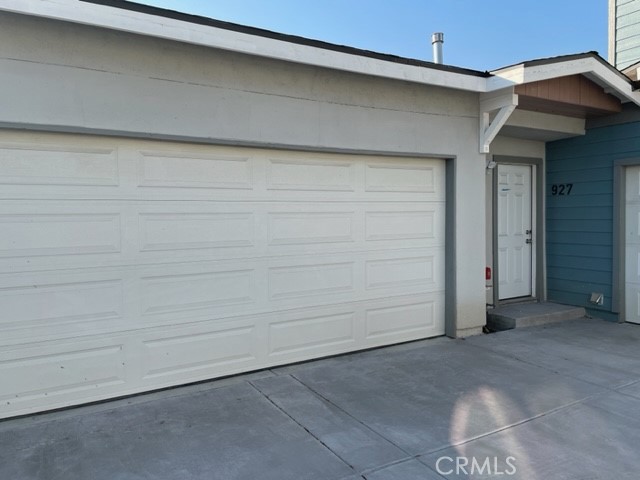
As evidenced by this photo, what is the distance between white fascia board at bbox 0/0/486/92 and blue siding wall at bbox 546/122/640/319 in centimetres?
274

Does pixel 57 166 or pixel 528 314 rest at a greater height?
pixel 57 166

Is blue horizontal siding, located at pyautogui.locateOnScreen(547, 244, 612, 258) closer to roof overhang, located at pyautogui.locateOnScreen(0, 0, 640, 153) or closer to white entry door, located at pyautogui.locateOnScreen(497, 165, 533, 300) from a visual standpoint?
white entry door, located at pyautogui.locateOnScreen(497, 165, 533, 300)

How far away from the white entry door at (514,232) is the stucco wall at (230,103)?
47.0 inches

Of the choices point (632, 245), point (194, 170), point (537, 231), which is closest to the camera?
point (194, 170)

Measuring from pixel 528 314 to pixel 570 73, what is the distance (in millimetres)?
2960

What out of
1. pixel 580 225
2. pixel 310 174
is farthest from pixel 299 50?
pixel 580 225

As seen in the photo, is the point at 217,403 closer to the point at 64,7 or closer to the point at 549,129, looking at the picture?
the point at 64,7

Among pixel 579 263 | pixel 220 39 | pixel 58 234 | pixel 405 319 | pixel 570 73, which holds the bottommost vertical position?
pixel 405 319

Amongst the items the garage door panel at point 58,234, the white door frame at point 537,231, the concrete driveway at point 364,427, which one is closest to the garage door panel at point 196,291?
the garage door panel at point 58,234

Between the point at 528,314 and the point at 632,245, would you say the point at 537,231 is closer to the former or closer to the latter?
the point at 632,245

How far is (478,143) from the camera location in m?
5.53

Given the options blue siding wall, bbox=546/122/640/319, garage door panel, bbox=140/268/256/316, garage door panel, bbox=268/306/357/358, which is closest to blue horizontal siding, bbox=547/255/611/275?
blue siding wall, bbox=546/122/640/319

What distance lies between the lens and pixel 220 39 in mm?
3547

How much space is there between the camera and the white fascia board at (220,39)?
3012mm
